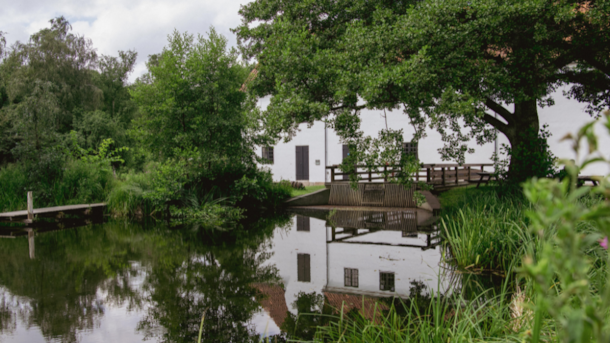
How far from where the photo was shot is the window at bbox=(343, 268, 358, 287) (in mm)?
6078

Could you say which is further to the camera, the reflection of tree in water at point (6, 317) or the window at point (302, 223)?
the window at point (302, 223)

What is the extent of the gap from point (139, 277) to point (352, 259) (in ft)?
12.1

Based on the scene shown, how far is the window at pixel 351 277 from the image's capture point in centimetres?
608

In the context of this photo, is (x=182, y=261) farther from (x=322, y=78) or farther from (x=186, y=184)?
(x=186, y=184)

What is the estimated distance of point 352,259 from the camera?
7664 mm

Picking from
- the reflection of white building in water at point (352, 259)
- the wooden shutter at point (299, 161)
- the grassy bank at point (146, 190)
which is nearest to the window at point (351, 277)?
the reflection of white building in water at point (352, 259)

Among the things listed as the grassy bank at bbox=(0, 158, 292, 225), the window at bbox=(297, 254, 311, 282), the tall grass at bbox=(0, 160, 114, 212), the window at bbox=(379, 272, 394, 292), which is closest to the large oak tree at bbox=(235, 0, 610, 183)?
the window at bbox=(297, 254, 311, 282)

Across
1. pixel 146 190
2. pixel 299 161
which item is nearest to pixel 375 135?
pixel 299 161

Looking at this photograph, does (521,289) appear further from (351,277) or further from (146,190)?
(146,190)

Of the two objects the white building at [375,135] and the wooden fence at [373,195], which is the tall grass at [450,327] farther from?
the white building at [375,135]

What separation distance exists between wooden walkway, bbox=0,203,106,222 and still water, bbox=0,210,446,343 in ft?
1.37

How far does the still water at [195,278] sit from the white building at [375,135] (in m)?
9.35

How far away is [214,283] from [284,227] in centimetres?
541

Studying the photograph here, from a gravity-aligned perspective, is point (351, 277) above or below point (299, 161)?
below
